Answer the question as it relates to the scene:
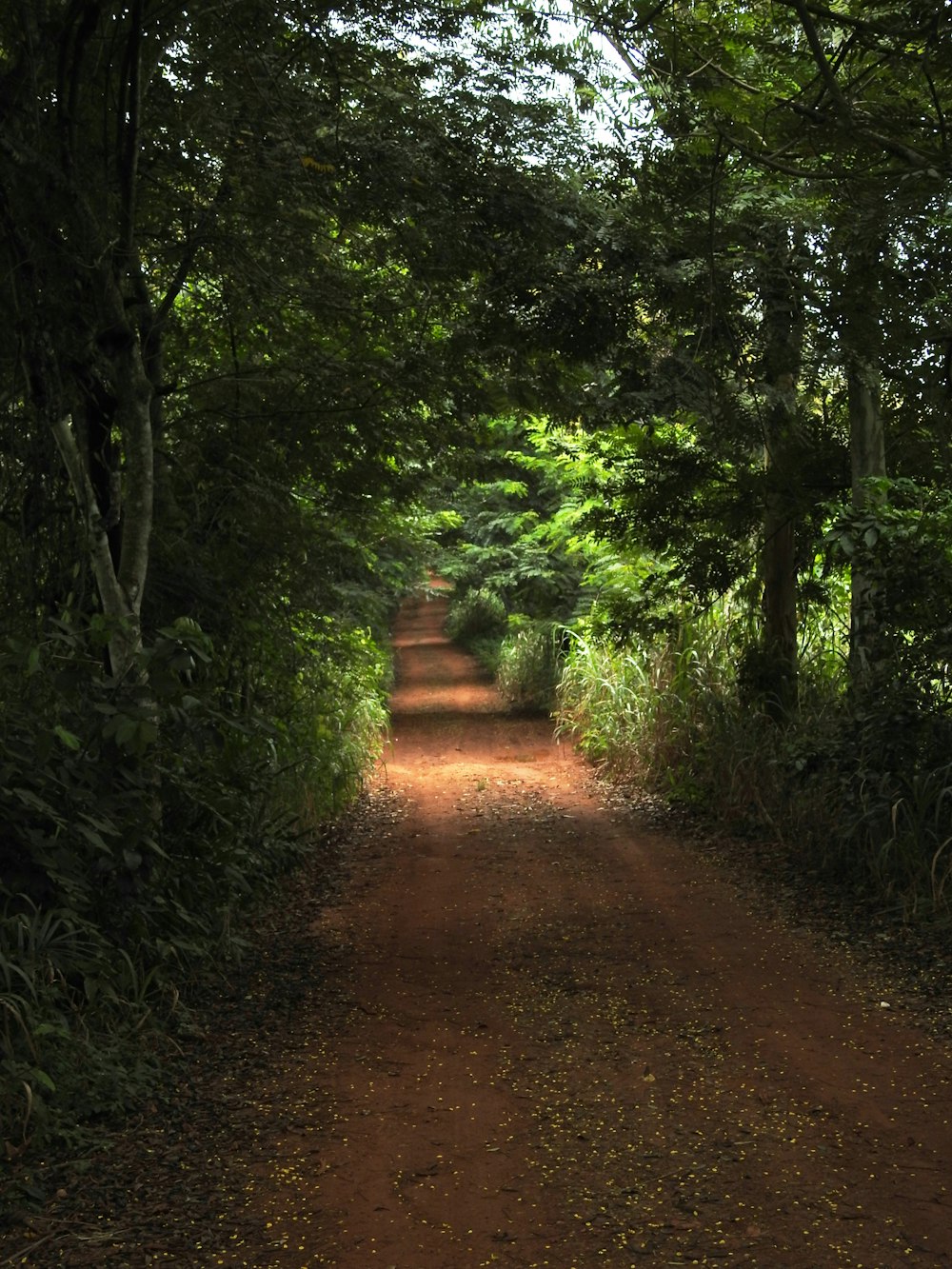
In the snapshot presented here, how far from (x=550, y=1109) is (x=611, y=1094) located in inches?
11.1

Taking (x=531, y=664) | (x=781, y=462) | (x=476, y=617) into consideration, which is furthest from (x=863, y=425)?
(x=476, y=617)

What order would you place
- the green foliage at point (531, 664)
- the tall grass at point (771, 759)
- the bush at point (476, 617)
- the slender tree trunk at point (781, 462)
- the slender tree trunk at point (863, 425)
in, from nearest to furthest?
the tall grass at point (771, 759), the slender tree trunk at point (863, 425), the slender tree trunk at point (781, 462), the green foliage at point (531, 664), the bush at point (476, 617)

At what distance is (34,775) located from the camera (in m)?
4.94

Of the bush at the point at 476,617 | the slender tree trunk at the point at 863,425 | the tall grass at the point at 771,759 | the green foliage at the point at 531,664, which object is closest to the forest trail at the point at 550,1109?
the tall grass at the point at 771,759

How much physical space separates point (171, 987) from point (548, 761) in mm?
10348

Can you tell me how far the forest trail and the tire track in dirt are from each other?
0.01 m

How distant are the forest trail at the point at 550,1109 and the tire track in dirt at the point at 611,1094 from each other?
1 centimetres

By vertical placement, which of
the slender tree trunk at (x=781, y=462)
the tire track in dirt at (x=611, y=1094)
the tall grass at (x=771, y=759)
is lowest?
the tire track in dirt at (x=611, y=1094)

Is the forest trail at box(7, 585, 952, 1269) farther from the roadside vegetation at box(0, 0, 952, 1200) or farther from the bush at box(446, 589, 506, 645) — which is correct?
the bush at box(446, 589, 506, 645)

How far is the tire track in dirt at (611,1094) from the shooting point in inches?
137

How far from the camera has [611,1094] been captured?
4.55m

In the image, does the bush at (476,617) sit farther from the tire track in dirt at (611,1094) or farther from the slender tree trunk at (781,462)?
the tire track in dirt at (611,1094)

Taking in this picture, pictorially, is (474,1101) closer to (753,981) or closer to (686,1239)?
(686,1239)

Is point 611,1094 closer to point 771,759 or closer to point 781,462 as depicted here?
point 771,759
